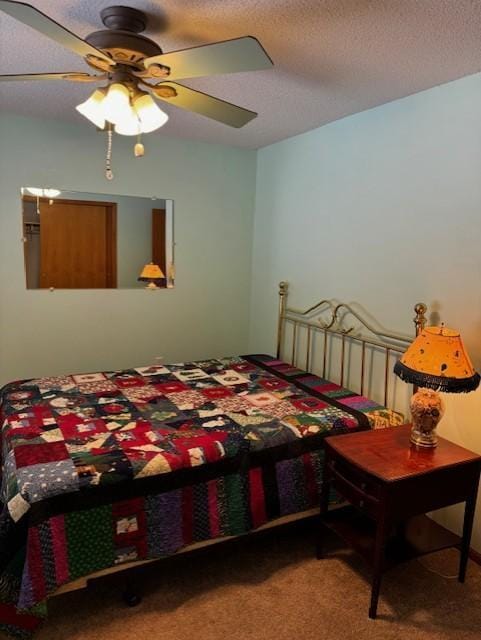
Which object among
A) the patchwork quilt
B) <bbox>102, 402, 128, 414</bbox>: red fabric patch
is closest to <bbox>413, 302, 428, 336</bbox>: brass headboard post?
the patchwork quilt

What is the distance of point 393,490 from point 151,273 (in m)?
2.56

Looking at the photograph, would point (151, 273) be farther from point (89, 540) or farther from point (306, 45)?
point (89, 540)

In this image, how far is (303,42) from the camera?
186 cm

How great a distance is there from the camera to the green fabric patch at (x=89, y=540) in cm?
172

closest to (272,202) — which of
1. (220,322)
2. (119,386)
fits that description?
(220,322)

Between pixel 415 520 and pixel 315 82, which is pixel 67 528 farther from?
pixel 315 82

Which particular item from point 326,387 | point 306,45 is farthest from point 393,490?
point 306,45

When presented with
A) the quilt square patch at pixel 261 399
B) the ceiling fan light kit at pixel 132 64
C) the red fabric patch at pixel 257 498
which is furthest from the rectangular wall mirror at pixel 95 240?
the red fabric patch at pixel 257 498

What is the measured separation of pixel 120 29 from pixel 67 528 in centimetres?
188

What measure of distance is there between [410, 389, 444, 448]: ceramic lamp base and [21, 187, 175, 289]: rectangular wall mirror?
2343 mm

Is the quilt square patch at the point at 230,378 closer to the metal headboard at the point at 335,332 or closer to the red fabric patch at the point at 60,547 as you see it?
the metal headboard at the point at 335,332

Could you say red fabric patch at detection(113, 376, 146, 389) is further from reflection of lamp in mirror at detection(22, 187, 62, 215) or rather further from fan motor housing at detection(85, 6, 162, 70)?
fan motor housing at detection(85, 6, 162, 70)

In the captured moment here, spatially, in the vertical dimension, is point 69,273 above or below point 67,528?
above

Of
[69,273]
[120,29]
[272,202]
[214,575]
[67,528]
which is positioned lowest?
[214,575]
